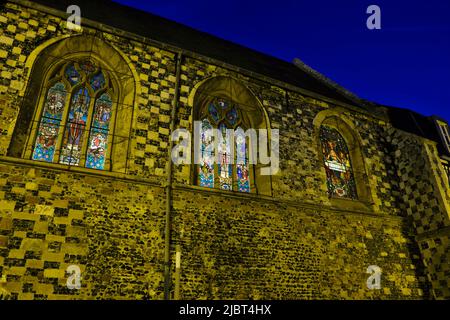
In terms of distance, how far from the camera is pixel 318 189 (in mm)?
8938

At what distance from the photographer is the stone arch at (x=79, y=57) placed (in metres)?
6.63

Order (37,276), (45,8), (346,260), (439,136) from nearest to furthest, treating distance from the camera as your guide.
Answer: (37,276) < (45,8) < (346,260) < (439,136)

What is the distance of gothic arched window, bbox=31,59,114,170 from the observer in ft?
22.6

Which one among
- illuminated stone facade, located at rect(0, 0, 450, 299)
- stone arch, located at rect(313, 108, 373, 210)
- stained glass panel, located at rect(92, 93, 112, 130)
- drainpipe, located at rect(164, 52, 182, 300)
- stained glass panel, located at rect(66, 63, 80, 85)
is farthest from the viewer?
stone arch, located at rect(313, 108, 373, 210)

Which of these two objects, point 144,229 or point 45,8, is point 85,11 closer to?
point 45,8

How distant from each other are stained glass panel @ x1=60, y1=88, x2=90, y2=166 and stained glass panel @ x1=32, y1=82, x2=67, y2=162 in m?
0.20

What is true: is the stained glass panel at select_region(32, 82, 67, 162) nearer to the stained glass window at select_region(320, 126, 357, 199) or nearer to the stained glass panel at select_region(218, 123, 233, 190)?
the stained glass panel at select_region(218, 123, 233, 190)

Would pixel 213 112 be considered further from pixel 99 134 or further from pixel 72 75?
pixel 72 75

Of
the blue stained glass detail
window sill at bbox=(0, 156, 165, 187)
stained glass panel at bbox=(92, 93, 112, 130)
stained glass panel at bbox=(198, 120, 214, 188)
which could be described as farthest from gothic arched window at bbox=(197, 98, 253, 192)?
the blue stained glass detail

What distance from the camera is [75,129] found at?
7.22m

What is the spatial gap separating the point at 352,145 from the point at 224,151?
4.83 m

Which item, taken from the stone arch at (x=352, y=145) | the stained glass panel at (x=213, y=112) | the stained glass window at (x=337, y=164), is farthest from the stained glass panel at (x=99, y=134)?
the stained glass window at (x=337, y=164)

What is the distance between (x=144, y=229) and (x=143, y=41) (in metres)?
4.92
